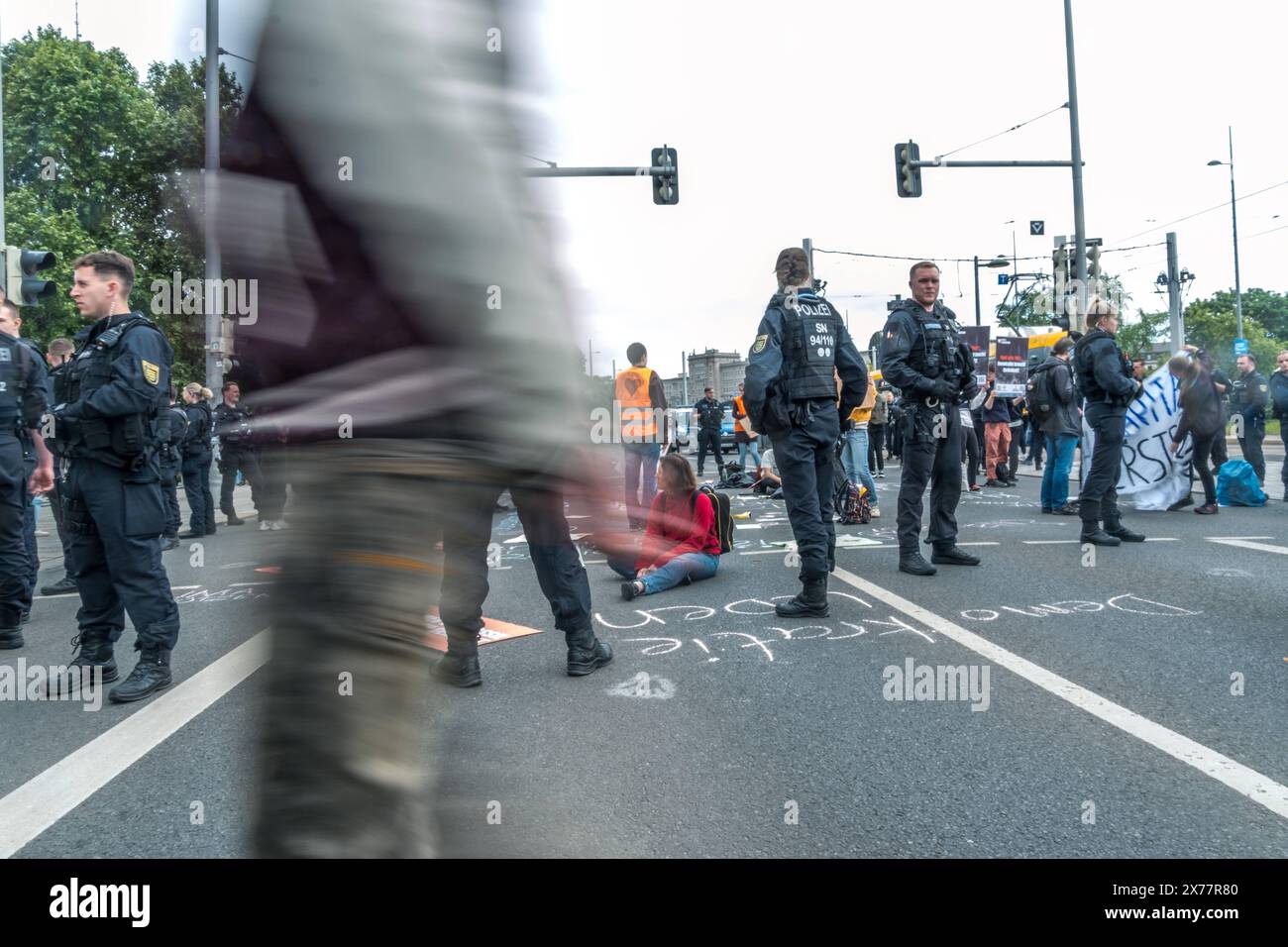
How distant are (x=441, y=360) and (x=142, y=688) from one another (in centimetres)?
399

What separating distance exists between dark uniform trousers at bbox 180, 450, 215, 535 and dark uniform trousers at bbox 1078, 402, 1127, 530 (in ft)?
34.1

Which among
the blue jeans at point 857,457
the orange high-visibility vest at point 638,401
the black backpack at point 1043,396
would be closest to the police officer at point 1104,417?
the blue jeans at point 857,457

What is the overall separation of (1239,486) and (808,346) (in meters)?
8.28

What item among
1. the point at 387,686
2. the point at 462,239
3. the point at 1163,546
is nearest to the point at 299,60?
the point at 462,239

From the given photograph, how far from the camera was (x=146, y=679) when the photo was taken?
15.0 feet

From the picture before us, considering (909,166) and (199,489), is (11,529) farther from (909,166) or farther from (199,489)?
(909,166)

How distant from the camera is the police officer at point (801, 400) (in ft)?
19.3

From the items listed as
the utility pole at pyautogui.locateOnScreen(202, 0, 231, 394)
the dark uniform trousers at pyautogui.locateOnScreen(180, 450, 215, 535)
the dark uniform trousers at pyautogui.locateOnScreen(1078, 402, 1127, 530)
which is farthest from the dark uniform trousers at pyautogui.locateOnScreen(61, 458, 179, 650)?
the dark uniform trousers at pyautogui.locateOnScreen(180, 450, 215, 535)

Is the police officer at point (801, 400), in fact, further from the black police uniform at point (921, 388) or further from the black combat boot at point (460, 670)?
the black combat boot at point (460, 670)

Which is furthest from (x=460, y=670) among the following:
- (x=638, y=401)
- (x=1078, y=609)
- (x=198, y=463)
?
(x=198, y=463)

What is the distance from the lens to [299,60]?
1318mm

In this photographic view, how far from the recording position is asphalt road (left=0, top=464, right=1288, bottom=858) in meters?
2.67

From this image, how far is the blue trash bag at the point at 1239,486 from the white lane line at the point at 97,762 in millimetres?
11480
